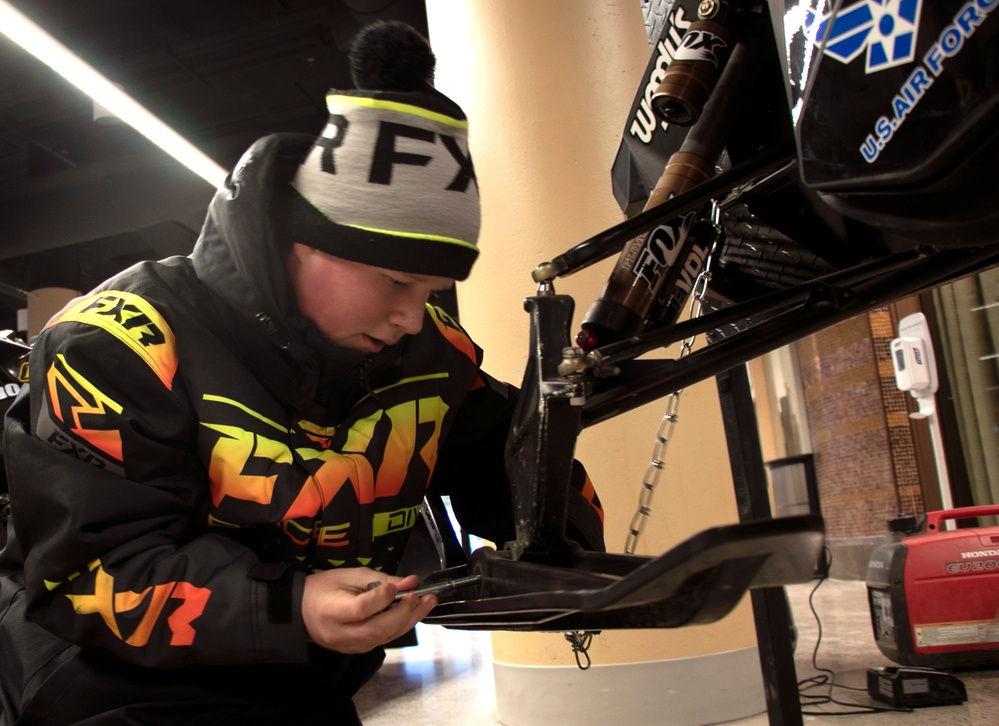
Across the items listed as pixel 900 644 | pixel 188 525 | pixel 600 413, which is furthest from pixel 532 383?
pixel 900 644

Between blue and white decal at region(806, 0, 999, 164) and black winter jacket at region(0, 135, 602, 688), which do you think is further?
black winter jacket at region(0, 135, 602, 688)

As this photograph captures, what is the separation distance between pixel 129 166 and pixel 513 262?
5334mm

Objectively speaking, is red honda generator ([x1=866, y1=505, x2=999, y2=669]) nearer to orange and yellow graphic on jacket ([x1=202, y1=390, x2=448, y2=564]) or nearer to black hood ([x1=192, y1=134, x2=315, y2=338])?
orange and yellow graphic on jacket ([x1=202, y1=390, x2=448, y2=564])

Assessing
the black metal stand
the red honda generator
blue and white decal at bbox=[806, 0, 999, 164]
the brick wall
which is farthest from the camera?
the brick wall

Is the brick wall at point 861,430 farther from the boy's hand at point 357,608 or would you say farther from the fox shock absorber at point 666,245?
the boy's hand at point 357,608

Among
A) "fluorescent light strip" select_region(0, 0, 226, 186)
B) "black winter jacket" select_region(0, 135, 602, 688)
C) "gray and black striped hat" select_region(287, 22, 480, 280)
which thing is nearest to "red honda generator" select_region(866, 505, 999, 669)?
"black winter jacket" select_region(0, 135, 602, 688)

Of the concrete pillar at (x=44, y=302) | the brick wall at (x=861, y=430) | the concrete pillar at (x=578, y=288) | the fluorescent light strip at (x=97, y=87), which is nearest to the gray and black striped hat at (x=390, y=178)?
the concrete pillar at (x=578, y=288)

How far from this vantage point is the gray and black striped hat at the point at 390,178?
846 millimetres

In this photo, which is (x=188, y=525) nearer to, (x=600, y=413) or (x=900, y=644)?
(x=600, y=413)

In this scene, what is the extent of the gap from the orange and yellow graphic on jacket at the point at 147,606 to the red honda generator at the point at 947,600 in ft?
6.21

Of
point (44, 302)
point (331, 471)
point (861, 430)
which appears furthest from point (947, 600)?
point (44, 302)

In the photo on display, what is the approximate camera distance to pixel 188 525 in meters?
0.86

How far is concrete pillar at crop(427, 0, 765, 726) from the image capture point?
172 cm

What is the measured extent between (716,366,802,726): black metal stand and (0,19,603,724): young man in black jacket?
214 millimetres
